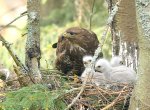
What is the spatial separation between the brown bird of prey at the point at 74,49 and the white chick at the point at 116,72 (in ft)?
1.67

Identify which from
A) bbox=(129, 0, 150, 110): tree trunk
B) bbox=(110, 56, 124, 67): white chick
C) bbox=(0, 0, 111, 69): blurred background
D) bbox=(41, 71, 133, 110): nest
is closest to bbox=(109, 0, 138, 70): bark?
bbox=(110, 56, 124, 67): white chick

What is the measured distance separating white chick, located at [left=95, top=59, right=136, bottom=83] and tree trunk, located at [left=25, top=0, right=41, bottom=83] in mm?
596

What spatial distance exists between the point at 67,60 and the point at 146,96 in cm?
186

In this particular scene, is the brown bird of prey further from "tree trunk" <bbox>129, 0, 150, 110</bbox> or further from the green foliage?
"tree trunk" <bbox>129, 0, 150, 110</bbox>

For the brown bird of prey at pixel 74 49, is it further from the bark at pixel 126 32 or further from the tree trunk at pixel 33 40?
the tree trunk at pixel 33 40

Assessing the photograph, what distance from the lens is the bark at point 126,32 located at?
5.82 meters

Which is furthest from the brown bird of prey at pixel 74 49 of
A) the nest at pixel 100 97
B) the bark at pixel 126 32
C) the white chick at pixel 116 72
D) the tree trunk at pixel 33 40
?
the nest at pixel 100 97

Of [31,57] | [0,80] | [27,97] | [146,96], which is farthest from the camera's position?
[0,80]

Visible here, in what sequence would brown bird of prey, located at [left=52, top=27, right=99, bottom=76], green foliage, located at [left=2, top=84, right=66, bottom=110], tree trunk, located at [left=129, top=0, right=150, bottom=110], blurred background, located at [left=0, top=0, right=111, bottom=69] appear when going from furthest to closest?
blurred background, located at [left=0, top=0, right=111, bottom=69]
brown bird of prey, located at [left=52, top=27, right=99, bottom=76]
green foliage, located at [left=2, top=84, right=66, bottom=110]
tree trunk, located at [left=129, top=0, right=150, bottom=110]

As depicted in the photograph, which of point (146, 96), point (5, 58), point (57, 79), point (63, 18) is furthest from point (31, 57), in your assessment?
point (63, 18)

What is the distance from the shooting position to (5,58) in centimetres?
853

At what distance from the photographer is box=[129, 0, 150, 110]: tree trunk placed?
4.00 meters

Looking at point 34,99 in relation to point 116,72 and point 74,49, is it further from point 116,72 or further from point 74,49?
point 74,49

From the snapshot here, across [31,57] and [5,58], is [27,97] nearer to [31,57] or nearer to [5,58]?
[31,57]
